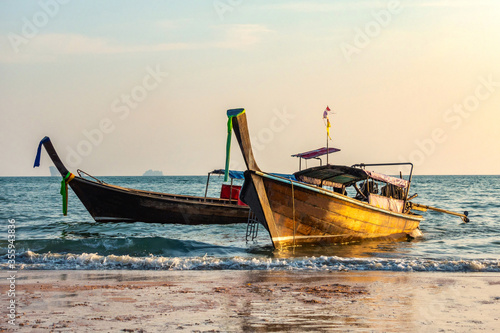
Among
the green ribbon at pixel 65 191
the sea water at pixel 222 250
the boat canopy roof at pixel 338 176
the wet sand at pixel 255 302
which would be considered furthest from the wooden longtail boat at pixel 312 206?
the green ribbon at pixel 65 191

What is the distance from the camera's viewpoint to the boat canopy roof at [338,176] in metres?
16.3

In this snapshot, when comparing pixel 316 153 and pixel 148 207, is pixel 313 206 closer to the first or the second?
pixel 316 153

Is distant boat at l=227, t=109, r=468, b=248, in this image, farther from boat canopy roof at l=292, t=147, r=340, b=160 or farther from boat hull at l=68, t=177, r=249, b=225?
boat hull at l=68, t=177, r=249, b=225

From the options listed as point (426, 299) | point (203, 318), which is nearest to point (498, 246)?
point (426, 299)

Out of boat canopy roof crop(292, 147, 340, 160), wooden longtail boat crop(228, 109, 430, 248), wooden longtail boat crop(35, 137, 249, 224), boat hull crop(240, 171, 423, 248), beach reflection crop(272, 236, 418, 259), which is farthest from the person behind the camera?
wooden longtail boat crop(35, 137, 249, 224)

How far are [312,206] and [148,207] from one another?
9249mm

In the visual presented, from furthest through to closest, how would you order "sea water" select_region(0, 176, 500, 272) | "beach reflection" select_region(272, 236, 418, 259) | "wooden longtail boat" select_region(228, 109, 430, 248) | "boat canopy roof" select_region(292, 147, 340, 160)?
"boat canopy roof" select_region(292, 147, 340, 160)
"beach reflection" select_region(272, 236, 418, 259)
"wooden longtail boat" select_region(228, 109, 430, 248)
"sea water" select_region(0, 176, 500, 272)

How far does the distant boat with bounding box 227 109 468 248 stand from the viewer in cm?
1391

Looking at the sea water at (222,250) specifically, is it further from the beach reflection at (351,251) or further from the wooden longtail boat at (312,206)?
the wooden longtail boat at (312,206)

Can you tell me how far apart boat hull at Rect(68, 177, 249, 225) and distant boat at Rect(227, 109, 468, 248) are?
568 cm

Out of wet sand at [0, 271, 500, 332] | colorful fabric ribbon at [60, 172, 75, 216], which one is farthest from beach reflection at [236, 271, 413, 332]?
colorful fabric ribbon at [60, 172, 75, 216]

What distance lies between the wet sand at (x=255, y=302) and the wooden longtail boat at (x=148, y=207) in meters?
10.7

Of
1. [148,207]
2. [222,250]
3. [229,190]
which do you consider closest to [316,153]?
[222,250]

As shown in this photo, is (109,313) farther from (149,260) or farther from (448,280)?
(448,280)
